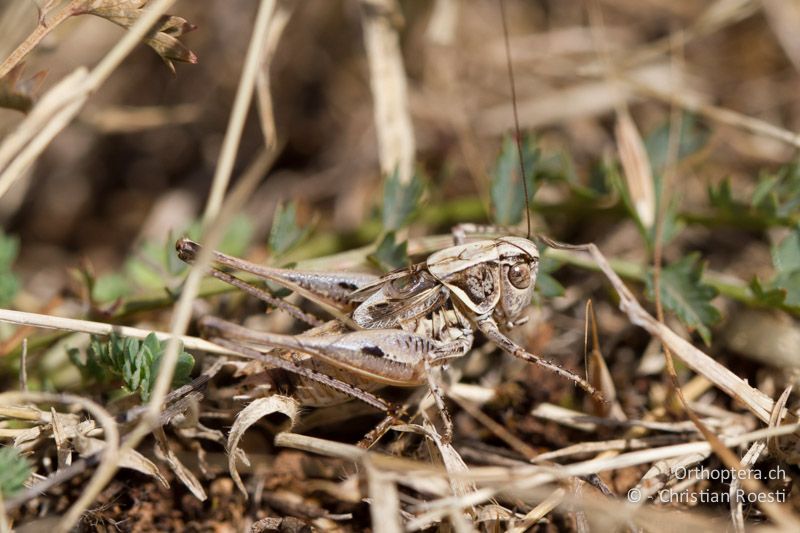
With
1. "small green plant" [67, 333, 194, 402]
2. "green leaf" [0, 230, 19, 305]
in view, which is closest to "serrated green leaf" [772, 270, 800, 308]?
"small green plant" [67, 333, 194, 402]

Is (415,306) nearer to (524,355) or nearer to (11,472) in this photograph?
(524,355)

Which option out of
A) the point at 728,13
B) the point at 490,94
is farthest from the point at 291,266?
the point at 728,13

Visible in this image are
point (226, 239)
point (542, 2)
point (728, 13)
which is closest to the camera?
point (226, 239)

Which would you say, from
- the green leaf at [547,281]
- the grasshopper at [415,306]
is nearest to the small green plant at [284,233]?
the grasshopper at [415,306]

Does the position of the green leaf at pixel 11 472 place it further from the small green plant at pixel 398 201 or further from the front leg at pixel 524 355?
the front leg at pixel 524 355

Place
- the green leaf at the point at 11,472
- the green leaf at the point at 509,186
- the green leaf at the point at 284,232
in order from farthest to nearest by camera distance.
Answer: the green leaf at the point at 509,186 → the green leaf at the point at 284,232 → the green leaf at the point at 11,472

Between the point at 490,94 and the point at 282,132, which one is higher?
the point at 490,94

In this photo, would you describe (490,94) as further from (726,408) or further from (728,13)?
(726,408)
